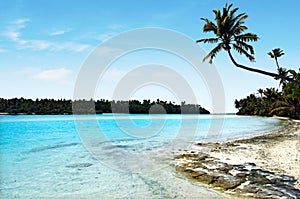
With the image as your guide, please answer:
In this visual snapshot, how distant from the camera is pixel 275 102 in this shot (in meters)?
63.9

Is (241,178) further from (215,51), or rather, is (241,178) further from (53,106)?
(53,106)

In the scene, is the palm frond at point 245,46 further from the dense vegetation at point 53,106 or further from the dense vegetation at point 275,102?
the dense vegetation at point 53,106

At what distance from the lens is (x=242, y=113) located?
114 meters

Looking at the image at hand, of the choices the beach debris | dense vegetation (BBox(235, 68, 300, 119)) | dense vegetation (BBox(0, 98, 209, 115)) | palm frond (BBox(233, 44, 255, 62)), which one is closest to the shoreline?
the beach debris

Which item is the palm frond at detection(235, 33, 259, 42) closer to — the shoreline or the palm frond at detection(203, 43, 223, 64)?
the palm frond at detection(203, 43, 223, 64)

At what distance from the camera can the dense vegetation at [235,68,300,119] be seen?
1512 inches

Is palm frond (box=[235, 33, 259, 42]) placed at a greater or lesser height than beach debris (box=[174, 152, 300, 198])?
greater

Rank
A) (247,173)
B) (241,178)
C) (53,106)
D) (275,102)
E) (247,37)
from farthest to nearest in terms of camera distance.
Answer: (53,106) < (275,102) < (247,37) < (247,173) < (241,178)

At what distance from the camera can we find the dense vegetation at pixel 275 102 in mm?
38406

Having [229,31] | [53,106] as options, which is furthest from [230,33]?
[53,106]

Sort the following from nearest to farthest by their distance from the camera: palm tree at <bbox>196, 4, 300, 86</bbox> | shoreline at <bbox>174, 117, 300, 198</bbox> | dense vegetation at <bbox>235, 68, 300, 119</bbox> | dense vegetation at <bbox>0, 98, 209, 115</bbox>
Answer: shoreline at <bbox>174, 117, 300, 198</bbox>
palm tree at <bbox>196, 4, 300, 86</bbox>
dense vegetation at <bbox>235, 68, 300, 119</bbox>
dense vegetation at <bbox>0, 98, 209, 115</bbox>

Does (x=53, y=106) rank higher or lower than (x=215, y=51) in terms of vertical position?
lower

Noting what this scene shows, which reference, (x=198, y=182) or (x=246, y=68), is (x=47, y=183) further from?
(x=246, y=68)

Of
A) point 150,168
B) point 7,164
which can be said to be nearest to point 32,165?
point 7,164
